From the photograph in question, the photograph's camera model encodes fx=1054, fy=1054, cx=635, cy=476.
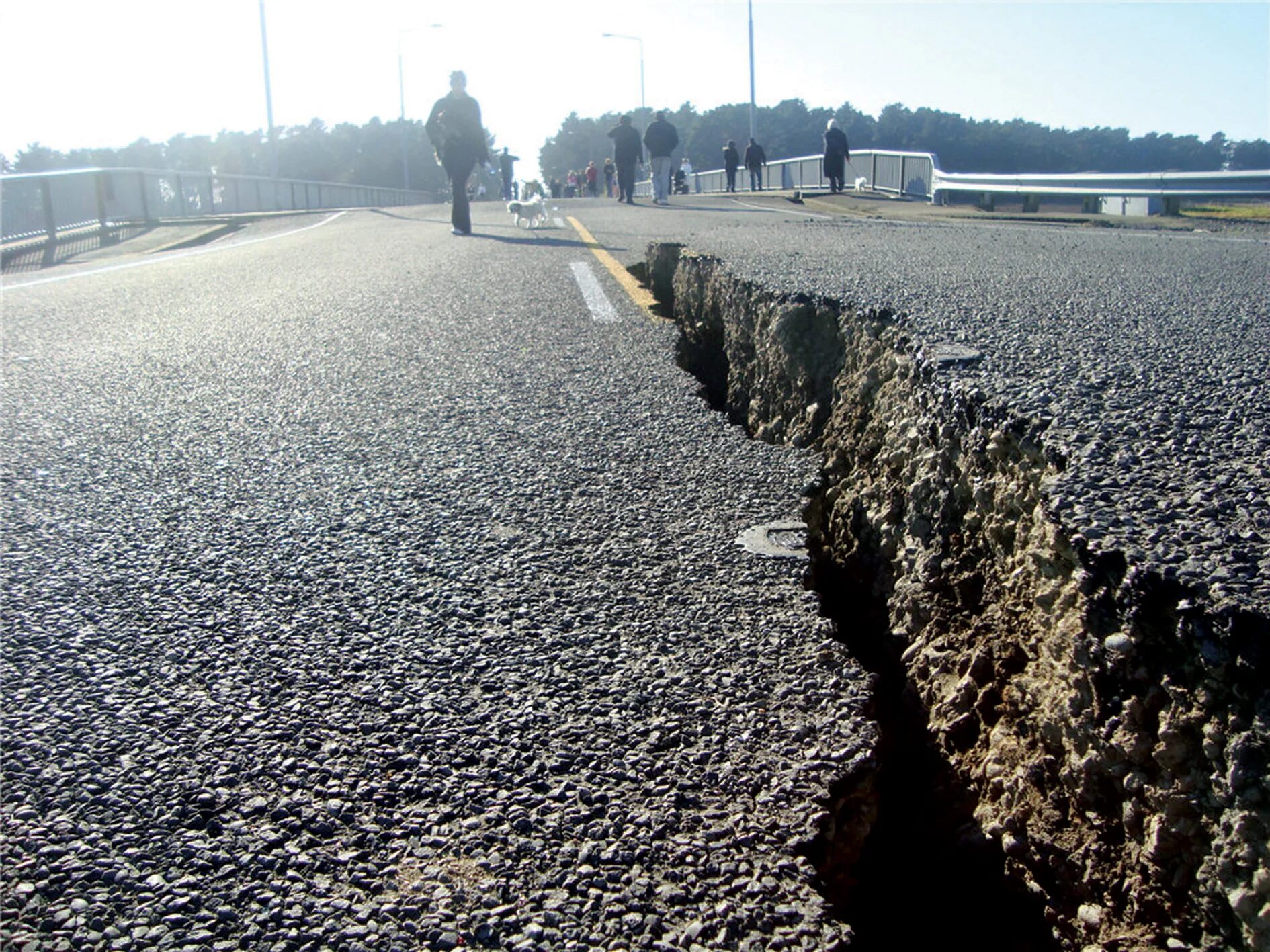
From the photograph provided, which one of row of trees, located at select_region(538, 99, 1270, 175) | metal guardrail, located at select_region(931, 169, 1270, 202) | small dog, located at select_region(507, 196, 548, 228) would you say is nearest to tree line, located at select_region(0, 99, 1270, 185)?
row of trees, located at select_region(538, 99, 1270, 175)

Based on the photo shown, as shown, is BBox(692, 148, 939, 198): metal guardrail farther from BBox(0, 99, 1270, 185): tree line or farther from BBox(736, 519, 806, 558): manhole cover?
BBox(736, 519, 806, 558): manhole cover

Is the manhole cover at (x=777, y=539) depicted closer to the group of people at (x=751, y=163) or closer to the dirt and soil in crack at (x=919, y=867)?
the dirt and soil in crack at (x=919, y=867)

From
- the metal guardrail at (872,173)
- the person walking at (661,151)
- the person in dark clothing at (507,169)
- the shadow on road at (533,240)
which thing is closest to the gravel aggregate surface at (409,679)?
the shadow on road at (533,240)

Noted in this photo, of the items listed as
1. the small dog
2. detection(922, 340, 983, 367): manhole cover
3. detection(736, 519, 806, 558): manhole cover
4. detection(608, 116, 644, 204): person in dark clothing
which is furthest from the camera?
detection(608, 116, 644, 204): person in dark clothing

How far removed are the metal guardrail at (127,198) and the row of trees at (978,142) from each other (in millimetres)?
27269

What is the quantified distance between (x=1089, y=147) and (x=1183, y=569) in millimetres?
81930

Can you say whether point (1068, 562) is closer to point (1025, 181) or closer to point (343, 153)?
point (1025, 181)

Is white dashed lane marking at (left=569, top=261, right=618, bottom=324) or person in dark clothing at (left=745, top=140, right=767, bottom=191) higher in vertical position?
person in dark clothing at (left=745, top=140, right=767, bottom=191)

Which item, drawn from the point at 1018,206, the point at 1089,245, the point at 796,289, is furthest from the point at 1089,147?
the point at 796,289

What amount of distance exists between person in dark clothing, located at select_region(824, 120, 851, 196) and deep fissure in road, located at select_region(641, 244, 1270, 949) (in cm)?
2224

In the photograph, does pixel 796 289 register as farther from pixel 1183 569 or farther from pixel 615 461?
pixel 1183 569

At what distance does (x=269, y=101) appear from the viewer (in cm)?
2911

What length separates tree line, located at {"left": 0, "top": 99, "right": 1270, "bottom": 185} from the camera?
2232 inches

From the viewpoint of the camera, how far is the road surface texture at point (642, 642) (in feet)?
4.51
